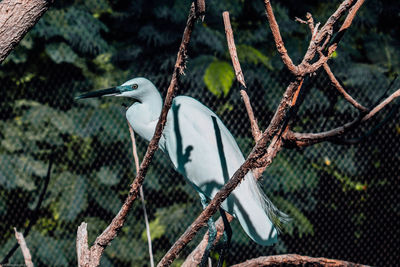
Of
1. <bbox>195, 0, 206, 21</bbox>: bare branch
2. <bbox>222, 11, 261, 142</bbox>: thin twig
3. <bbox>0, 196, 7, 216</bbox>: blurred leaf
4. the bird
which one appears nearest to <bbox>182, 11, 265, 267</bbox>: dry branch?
<bbox>222, 11, 261, 142</bbox>: thin twig

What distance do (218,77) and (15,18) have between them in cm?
106

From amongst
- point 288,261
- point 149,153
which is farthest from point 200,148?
point 149,153

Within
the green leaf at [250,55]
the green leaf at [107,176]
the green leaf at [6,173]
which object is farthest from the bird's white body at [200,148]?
the green leaf at [6,173]

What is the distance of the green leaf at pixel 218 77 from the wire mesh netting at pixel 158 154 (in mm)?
169

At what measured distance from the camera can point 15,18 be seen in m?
0.68

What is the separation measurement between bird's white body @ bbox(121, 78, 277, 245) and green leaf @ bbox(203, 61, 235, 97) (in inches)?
24.8

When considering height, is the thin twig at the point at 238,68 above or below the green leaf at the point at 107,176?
above

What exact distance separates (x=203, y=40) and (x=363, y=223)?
0.98 meters

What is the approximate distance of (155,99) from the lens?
0.98 metres

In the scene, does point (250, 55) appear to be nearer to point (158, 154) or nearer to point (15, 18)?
point (158, 154)

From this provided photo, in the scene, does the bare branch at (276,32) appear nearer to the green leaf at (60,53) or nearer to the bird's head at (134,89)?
the bird's head at (134,89)

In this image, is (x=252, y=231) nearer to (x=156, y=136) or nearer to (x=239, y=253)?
(x=156, y=136)

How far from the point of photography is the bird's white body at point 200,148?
960mm

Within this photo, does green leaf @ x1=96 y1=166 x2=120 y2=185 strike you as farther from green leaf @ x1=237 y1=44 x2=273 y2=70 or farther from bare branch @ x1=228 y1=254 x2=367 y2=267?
bare branch @ x1=228 y1=254 x2=367 y2=267
